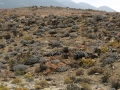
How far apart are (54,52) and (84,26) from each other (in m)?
10.9

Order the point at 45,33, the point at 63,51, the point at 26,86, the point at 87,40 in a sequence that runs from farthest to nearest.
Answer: the point at 45,33
the point at 87,40
the point at 63,51
the point at 26,86

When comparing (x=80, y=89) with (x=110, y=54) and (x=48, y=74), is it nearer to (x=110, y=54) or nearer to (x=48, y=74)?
(x=48, y=74)

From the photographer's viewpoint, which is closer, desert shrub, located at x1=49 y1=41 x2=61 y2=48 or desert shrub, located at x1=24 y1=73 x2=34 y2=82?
desert shrub, located at x1=24 y1=73 x2=34 y2=82

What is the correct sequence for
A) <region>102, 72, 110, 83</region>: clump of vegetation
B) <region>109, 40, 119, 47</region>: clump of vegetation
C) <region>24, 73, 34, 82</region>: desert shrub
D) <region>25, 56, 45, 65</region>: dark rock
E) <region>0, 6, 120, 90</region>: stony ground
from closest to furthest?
1. <region>102, 72, 110, 83</region>: clump of vegetation
2. <region>0, 6, 120, 90</region>: stony ground
3. <region>24, 73, 34, 82</region>: desert shrub
4. <region>25, 56, 45, 65</region>: dark rock
5. <region>109, 40, 119, 47</region>: clump of vegetation

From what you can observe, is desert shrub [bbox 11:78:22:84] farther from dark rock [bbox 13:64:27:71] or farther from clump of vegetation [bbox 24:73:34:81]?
dark rock [bbox 13:64:27:71]

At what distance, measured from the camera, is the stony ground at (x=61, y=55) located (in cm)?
1952

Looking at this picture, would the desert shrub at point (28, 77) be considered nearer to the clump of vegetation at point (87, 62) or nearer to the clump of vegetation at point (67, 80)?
Result: the clump of vegetation at point (67, 80)

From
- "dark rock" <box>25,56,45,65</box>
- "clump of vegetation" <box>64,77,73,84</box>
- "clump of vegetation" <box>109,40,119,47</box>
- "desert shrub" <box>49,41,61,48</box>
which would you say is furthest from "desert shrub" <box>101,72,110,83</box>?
"desert shrub" <box>49,41,61,48</box>

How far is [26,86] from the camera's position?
62.7ft

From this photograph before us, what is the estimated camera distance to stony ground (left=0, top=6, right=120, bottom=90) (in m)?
19.5

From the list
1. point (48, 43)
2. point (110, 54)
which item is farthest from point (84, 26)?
point (110, 54)

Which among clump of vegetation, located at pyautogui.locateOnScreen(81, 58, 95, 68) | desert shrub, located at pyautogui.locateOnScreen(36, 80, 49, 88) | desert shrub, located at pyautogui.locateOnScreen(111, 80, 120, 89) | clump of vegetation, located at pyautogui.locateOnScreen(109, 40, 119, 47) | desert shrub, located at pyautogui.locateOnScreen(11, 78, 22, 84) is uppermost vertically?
clump of vegetation, located at pyautogui.locateOnScreen(109, 40, 119, 47)

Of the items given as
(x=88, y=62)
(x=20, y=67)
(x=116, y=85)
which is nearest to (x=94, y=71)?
(x=88, y=62)

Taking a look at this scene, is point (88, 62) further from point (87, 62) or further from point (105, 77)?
point (105, 77)
